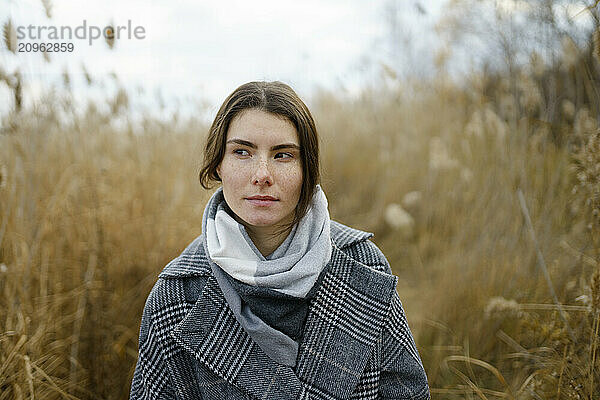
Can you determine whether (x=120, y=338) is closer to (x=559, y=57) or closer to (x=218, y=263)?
(x=218, y=263)

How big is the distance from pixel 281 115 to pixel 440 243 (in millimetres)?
2872

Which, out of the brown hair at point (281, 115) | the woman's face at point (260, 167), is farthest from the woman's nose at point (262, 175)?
the brown hair at point (281, 115)

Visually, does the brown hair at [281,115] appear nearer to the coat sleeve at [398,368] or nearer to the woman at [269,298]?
the woman at [269,298]

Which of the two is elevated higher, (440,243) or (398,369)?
(398,369)

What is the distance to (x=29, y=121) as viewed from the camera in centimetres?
231

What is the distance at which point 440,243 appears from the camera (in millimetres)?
4074

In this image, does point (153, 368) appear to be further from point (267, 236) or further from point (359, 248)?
point (359, 248)

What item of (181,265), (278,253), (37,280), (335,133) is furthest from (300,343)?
(335,133)

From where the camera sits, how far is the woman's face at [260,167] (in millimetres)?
1469

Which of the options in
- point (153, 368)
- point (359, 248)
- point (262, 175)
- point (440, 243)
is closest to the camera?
point (262, 175)

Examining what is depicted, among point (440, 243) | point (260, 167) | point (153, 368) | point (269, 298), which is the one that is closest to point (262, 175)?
point (260, 167)

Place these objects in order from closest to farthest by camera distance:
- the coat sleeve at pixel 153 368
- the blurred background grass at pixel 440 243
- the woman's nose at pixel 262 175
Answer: the woman's nose at pixel 262 175 < the coat sleeve at pixel 153 368 < the blurred background grass at pixel 440 243

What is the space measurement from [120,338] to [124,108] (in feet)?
3.89

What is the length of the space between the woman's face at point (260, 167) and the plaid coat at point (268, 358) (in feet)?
0.85
